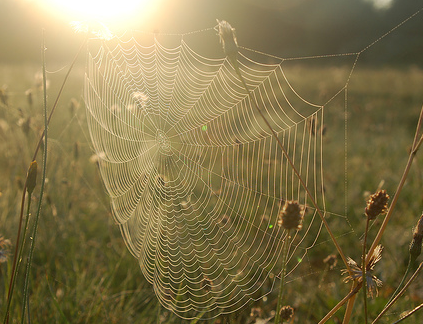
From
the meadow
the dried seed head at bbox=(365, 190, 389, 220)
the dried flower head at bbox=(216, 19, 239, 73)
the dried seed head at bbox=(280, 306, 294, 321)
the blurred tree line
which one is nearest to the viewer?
the dried seed head at bbox=(365, 190, 389, 220)

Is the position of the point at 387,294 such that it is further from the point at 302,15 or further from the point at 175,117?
the point at 302,15

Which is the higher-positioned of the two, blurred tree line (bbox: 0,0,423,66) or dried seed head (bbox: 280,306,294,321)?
blurred tree line (bbox: 0,0,423,66)

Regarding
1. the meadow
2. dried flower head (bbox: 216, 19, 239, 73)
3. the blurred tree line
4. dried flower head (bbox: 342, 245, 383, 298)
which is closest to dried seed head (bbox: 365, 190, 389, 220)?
dried flower head (bbox: 342, 245, 383, 298)

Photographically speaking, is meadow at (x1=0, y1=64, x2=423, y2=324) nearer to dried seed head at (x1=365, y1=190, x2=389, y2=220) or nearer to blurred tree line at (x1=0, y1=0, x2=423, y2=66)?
dried seed head at (x1=365, y1=190, x2=389, y2=220)

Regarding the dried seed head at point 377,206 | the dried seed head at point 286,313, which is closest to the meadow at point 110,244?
the dried seed head at point 286,313

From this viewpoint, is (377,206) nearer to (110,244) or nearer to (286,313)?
(286,313)

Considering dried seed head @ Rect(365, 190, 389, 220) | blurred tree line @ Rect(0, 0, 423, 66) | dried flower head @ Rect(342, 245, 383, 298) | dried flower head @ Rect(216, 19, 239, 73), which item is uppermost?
blurred tree line @ Rect(0, 0, 423, 66)

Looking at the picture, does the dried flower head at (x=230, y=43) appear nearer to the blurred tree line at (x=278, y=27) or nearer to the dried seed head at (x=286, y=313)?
the dried seed head at (x=286, y=313)

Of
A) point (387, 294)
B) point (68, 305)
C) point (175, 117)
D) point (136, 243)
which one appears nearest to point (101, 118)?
point (175, 117)
